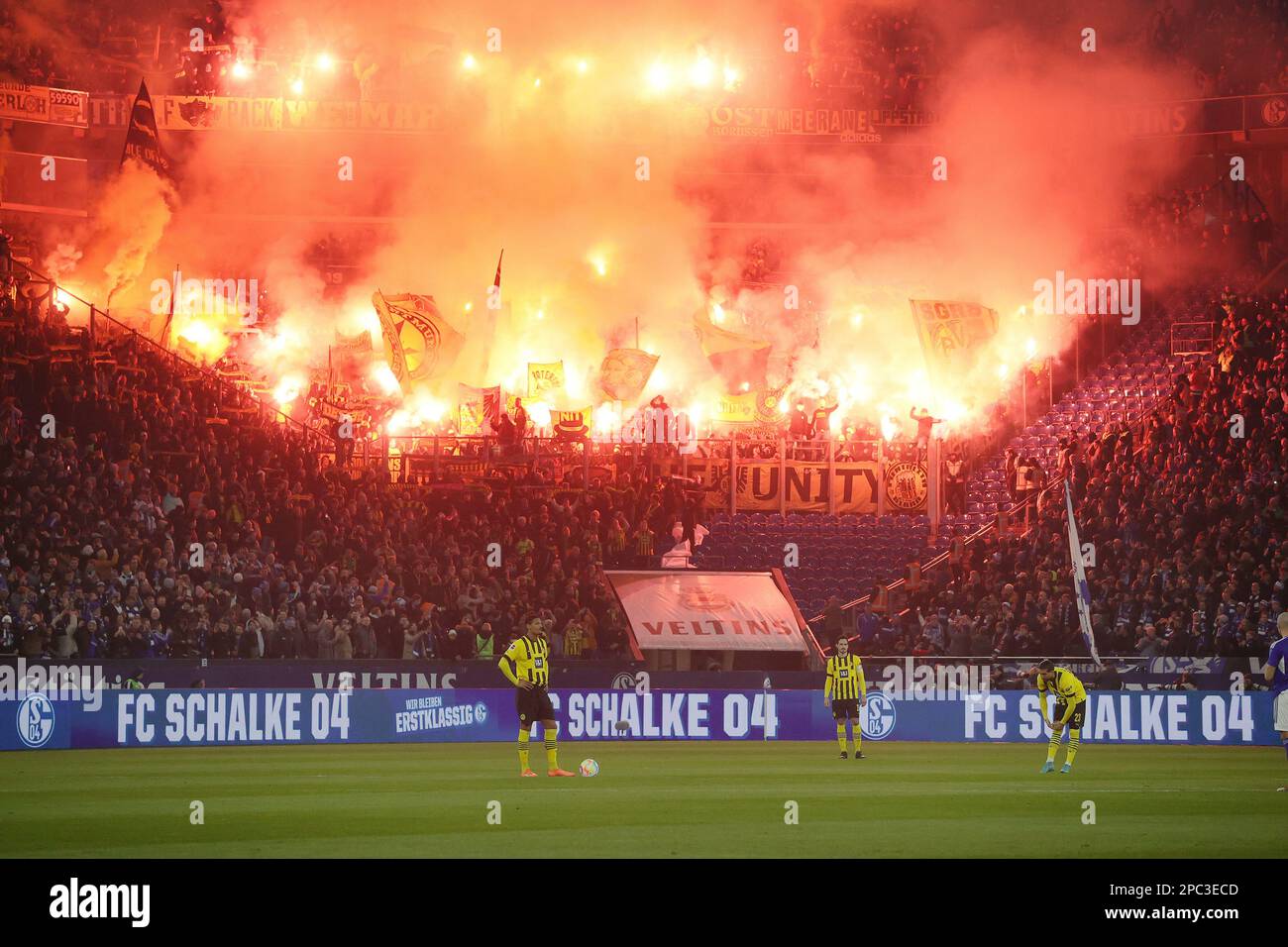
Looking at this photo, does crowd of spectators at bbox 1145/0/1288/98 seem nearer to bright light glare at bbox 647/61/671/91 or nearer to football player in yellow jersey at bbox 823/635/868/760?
bright light glare at bbox 647/61/671/91

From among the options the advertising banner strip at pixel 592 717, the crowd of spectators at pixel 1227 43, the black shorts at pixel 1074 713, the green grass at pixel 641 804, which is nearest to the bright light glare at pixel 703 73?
the crowd of spectators at pixel 1227 43

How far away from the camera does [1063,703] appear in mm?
22766

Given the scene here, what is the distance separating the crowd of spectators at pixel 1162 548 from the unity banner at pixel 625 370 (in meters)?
12.2

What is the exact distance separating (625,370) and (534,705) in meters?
27.3

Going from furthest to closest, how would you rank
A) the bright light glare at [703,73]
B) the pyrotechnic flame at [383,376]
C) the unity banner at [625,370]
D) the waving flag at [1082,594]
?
the bright light glare at [703,73] → the pyrotechnic flame at [383,376] → the unity banner at [625,370] → the waving flag at [1082,594]

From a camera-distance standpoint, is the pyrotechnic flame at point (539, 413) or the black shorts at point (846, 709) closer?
the black shorts at point (846, 709)

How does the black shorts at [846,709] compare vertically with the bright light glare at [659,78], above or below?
below

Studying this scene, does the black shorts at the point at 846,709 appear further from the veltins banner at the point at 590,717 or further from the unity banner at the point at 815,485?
the unity banner at the point at 815,485

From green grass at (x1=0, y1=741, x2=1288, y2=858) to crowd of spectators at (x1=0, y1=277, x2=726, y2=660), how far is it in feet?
13.2

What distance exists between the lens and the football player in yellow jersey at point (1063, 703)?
74.2 feet

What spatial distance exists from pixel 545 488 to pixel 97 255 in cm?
2110

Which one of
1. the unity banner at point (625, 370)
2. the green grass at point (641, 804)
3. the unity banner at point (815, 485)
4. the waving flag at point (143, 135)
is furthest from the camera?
the waving flag at point (143, 135)

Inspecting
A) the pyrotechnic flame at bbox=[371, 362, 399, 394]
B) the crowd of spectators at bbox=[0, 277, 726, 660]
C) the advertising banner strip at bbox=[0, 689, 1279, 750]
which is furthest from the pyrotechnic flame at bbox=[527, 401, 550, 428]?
the advertising banner strip at bbox=[0, 689, 1279, 750]

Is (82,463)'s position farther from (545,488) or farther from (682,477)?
(682,477)
